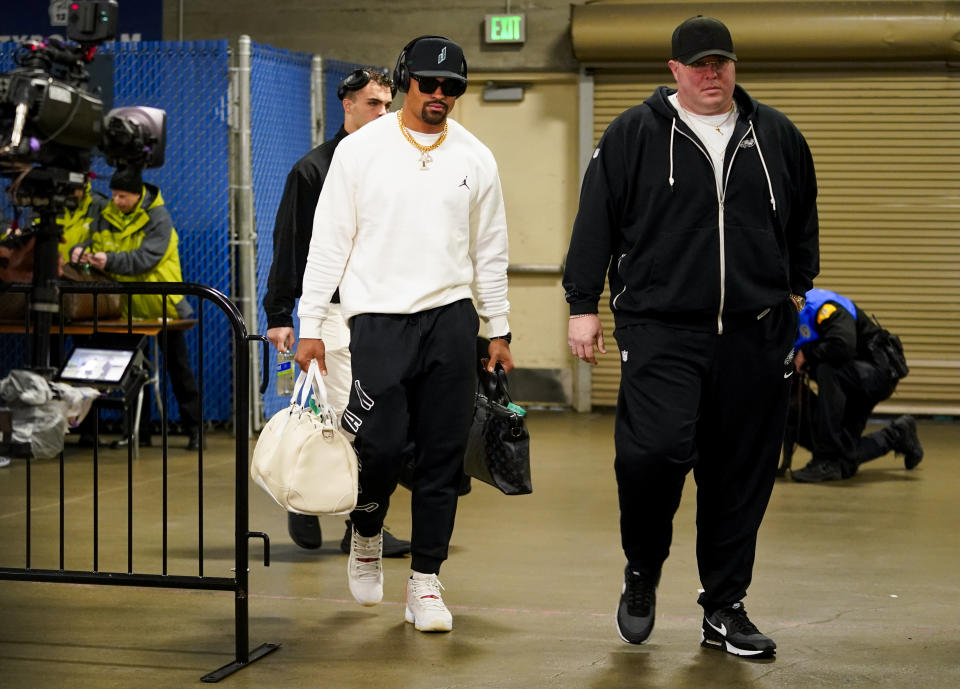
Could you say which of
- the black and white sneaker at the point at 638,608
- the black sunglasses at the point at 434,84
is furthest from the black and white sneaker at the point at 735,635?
the black sunglasses at the point at 434,84

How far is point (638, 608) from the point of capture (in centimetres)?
406

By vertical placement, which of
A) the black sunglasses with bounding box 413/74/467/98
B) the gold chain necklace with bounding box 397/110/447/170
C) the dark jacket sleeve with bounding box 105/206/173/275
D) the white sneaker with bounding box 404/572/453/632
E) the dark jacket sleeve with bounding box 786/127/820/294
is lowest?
the white sneaker with bounding box 404/572/453/632

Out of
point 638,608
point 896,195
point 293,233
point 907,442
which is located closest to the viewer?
point 638,608

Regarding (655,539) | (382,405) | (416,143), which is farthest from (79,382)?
(655,539)

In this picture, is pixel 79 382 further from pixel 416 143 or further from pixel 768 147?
pixel 768 147

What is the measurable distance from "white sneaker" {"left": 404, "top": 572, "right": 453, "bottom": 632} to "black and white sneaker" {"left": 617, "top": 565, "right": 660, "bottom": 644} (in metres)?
0.56

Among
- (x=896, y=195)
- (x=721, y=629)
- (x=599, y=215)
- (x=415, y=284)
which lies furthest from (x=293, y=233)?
(x=896, y=195)

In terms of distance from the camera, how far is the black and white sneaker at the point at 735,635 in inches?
154

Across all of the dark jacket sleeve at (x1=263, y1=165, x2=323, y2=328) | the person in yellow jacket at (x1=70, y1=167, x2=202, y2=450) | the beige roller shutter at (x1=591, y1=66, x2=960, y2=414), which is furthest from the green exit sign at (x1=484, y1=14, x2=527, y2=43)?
the dark jacket sleeve at (x1=263, y1=165, x2=323, y2=328)

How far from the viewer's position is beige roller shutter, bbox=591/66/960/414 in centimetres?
1037

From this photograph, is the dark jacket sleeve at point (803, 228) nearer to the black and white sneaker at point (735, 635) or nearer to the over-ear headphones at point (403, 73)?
the black and white sneaker at point (735, 635)

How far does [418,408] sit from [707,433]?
89 centimetres

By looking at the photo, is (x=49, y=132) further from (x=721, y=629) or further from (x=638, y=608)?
(x=721, y=629)

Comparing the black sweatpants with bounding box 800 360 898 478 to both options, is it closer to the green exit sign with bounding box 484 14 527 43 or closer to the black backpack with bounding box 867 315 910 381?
the black backpack with bounding box 867 315 910 381
